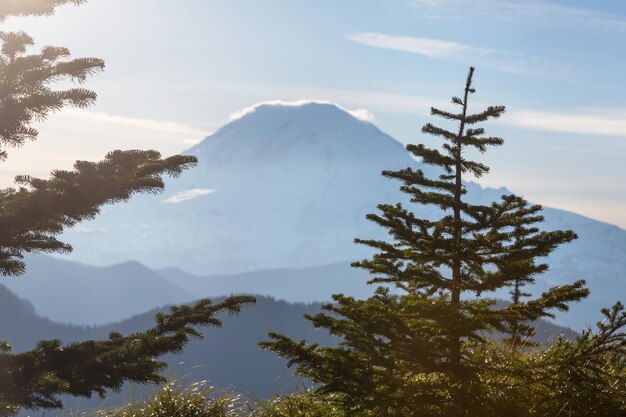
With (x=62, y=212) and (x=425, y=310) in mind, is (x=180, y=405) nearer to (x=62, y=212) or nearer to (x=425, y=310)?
(x=62, y=212)

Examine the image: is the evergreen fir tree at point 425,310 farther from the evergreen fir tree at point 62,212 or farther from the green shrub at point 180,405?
the green shrub at point 180,405

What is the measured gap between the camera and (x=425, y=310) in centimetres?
954

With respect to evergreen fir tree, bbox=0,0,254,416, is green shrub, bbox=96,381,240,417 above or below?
below

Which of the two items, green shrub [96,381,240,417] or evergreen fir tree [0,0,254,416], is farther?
green shrub [96,381,240,417]

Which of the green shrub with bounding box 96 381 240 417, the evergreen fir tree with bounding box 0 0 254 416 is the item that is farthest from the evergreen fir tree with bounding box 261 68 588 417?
the green shrub with bounding box 96 381 240 417

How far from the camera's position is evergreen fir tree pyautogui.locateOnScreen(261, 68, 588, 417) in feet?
31.9

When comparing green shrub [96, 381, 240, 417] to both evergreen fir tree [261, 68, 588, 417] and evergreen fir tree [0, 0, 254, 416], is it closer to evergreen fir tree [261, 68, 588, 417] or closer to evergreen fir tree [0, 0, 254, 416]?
evergreen fir tree [0, 0, 254, 416]

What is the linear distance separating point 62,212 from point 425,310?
A: 5.61 meters

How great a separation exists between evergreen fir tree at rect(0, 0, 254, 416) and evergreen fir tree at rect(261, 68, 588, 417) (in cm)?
198

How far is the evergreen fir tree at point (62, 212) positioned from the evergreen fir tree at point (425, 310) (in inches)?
78.0

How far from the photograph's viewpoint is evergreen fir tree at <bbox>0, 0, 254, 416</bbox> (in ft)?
34.5

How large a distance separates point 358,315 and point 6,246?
5.61 metres

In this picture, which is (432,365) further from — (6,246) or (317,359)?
(6,246)

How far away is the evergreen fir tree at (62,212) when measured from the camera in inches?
414
